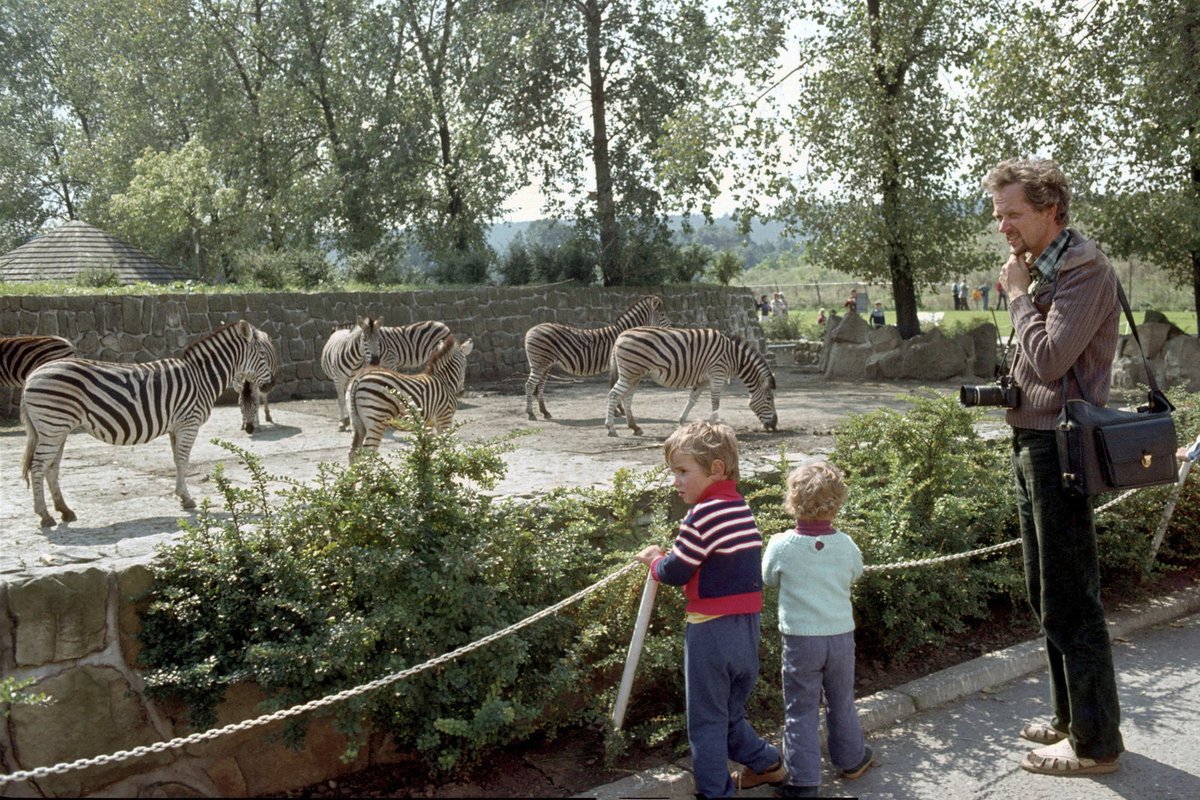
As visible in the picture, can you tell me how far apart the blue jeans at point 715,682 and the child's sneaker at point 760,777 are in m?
0.27

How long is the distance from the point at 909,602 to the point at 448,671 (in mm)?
2734

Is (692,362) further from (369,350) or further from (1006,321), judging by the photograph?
(1006,321)

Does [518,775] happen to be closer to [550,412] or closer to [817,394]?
[550,412]

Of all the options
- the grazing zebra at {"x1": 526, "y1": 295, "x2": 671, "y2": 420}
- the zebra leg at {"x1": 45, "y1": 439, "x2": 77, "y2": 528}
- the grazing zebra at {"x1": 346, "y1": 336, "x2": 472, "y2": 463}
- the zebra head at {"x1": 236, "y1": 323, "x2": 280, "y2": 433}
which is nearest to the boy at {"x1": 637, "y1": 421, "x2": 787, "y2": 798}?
the grazing zebra at {"x1": 346, "y1": 336, "x2": 472, "y2": 463}

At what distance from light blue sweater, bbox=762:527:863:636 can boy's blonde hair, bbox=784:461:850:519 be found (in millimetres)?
109

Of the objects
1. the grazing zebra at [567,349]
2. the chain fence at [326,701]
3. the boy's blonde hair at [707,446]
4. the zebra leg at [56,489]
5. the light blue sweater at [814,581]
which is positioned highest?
the grazing zebra at [567,349]

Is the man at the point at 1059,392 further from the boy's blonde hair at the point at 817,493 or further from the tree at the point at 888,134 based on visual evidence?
the tree at the point at 888,134

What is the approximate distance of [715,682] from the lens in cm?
412

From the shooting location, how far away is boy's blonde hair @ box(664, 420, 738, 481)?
416 centimetres

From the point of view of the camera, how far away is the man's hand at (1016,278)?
4.33 metres

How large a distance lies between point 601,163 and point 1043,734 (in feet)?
75.6

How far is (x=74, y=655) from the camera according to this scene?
4.41m

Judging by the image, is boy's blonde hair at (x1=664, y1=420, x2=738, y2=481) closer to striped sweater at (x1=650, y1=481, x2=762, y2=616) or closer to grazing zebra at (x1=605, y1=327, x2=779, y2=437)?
striped sweater at (x1=650, y1=481, x2=762, y2=616)

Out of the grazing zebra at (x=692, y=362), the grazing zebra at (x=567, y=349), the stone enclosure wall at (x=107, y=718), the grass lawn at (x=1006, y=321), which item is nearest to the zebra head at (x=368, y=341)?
the grazing zebra at (x=567, y=349)
